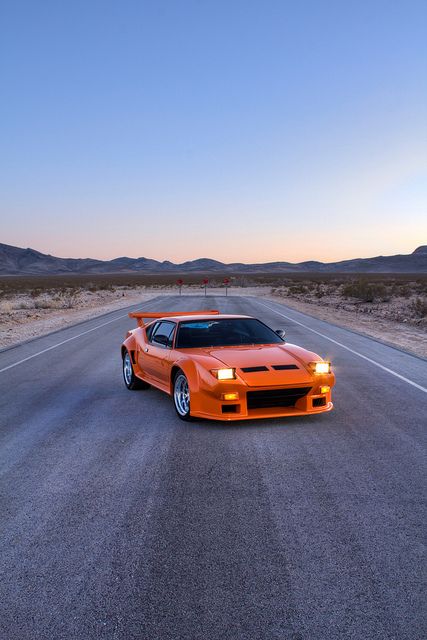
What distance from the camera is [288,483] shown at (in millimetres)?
5320

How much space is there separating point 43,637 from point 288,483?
2.67m

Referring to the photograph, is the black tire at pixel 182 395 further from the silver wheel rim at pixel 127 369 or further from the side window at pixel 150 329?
the silver wheel rim at pixel 127 369

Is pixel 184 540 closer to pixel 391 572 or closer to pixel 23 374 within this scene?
pixel 391 572

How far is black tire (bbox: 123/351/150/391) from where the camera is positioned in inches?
384

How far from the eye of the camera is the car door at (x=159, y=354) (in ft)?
27.4

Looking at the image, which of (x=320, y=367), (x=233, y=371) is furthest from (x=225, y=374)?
(x=320, y=367)

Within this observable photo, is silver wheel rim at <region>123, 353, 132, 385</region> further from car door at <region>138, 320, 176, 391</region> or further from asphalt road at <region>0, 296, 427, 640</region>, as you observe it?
asphalt road at <region>0, 296, 427, 640</region>

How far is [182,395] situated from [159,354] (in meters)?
1.11

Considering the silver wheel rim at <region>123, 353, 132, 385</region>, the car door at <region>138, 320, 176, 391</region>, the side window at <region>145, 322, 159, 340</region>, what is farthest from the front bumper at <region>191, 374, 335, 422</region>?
the silver wheel rim at <region>123, 353, 132, 385</region>

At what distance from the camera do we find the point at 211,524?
4.46 metres

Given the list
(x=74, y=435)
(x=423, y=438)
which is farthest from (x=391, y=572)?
(x=74, y=435)

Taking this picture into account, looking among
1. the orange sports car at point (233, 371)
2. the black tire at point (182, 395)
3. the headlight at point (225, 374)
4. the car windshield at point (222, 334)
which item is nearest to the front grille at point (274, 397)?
the orange sports car at point (233, 371)

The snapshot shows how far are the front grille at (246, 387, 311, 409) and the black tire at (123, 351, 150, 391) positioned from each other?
3102 millimetres

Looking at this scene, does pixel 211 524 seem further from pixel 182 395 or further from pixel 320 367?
pixel 320 367
